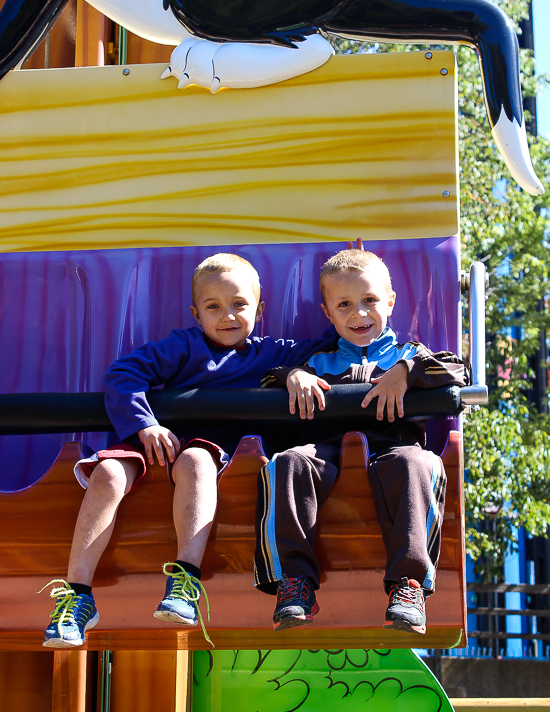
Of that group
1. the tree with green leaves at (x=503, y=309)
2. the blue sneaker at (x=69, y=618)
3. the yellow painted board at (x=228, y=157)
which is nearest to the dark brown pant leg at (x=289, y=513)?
the blue sneaker at (x=69, y=618)

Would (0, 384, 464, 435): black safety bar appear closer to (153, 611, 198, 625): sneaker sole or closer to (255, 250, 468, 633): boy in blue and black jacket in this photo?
(255, 250, 468, 633): boy in blue and black jacket

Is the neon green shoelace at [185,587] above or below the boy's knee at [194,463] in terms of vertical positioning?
below

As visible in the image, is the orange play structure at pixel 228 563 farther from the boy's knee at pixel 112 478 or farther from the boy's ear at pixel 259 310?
the boy's ear at pixel 259 310

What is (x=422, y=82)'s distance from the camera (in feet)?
8.45

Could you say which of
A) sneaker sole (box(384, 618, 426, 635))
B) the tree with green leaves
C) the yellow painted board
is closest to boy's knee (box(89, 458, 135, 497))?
sneaker sole (box(384, 618, 426, 635))

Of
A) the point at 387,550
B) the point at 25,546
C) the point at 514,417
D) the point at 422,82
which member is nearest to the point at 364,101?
the point at 422,82

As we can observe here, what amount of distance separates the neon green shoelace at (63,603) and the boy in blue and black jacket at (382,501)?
403 millimetres

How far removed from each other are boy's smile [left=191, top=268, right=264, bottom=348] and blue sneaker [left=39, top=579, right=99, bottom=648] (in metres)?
0.79

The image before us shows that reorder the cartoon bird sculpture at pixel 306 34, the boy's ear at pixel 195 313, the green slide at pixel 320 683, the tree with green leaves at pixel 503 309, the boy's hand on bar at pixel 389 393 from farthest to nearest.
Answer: the tree with green leaves at pixel 503 309, the green slide at pixel 320 683, the cartoon bird sculpture at pixel 306 34, the boy's ear at pixel 195 313, the boy's hand on bar at pixel 389 393

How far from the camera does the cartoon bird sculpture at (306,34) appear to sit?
2527mm

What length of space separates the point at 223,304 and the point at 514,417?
541 cm

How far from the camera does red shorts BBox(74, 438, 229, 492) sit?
6.30 ft

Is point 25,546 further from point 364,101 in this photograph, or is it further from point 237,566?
point 364,101

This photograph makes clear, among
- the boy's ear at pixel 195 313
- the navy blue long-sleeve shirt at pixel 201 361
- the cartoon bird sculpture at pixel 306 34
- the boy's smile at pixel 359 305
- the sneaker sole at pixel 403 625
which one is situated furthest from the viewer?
the cartoon bird sculpture at pixel 306 34
